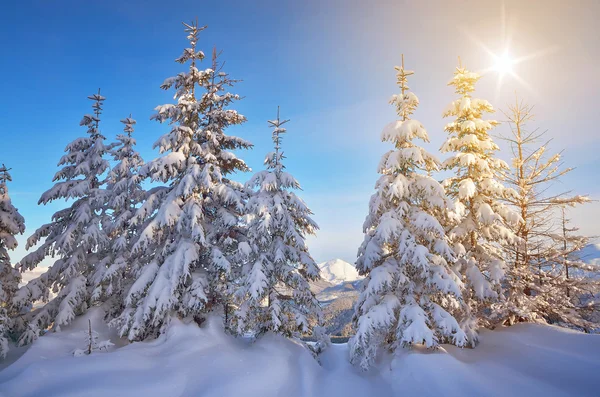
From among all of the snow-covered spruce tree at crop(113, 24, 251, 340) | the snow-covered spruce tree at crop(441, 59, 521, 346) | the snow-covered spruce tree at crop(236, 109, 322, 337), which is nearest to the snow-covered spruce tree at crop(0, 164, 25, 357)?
the snow-covered spruce tree at crop(113, 24, 251, 340)

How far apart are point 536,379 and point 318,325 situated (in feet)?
28.3

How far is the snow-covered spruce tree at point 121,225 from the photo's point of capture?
671 inches

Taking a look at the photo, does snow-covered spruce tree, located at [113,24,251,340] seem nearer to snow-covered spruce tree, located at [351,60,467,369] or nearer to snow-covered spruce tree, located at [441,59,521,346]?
snow-covered spruce tree, located at [351,60,467,369]

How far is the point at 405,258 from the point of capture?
12578 mm

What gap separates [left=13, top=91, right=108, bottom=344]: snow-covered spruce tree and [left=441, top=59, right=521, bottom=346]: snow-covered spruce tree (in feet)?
64.0

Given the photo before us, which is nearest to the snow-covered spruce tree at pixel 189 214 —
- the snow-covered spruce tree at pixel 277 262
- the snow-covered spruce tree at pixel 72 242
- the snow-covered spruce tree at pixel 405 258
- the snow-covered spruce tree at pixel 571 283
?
the snow-covered spruce tree at pixel 277 262

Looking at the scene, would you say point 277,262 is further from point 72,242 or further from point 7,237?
point 7,237

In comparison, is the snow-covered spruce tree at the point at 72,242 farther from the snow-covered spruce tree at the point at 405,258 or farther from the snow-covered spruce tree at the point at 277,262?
the snow-covered spruce tree at the point at 405,258

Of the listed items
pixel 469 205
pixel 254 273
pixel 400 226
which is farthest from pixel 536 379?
pixel 254 273

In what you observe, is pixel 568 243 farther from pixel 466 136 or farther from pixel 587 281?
pixel 466 136

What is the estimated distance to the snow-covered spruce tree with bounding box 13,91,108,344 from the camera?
17.2m

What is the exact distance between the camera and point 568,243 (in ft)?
54.3

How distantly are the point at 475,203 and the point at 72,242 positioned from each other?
71.8 ft

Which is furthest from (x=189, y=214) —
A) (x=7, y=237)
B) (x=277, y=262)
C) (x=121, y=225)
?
(x=7, y=237)
